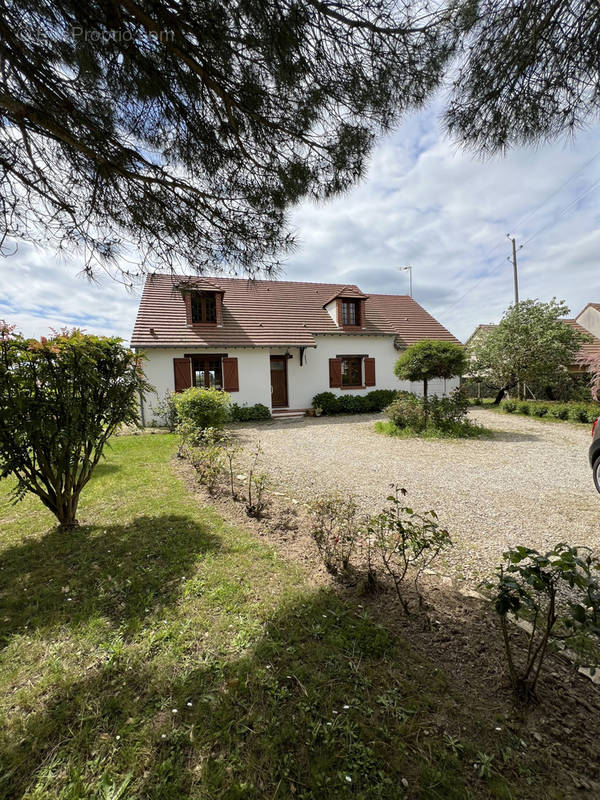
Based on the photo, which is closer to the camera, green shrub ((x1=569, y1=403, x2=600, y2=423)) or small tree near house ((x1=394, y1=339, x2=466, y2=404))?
small tree near house ((x1=394, y1=339, x2=466, y2=404))

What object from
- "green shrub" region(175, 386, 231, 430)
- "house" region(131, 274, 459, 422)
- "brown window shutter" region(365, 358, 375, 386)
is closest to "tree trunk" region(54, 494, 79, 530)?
"green shrub" region(175, 386, 231, 430)

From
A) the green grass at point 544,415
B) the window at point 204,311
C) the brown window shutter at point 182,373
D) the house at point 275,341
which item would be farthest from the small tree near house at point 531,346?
the brown window shutter at point 182,373

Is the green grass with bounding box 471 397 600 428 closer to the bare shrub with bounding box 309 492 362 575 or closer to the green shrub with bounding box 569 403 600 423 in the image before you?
the green shrub with bounding box 569 403 600 423

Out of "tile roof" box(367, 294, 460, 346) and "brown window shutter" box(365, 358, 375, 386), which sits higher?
"tile roof" box(367, 294, 460, 346)

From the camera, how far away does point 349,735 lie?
1556mm

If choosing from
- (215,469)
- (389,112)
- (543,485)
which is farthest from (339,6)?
(543,485)

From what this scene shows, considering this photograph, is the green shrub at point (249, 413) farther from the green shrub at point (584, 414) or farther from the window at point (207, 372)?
the green shrub at point (584, 414)

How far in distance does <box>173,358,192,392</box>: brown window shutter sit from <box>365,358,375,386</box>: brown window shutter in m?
7.56

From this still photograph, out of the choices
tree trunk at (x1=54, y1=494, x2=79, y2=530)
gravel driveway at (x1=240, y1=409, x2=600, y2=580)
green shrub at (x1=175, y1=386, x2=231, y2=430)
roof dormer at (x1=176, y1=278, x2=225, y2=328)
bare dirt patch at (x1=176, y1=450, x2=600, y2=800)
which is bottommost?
bare dirt patch at (x1=176, y1=450, x2=600, y2=800)

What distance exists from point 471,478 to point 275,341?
938 centimetres

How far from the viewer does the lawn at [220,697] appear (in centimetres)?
140

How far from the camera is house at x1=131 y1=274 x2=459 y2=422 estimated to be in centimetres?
1229

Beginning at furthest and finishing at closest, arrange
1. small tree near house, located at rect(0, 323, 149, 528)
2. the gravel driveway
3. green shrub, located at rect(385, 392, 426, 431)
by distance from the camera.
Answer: green shrub, located at rect(385, 392, 426, 431), the gravel driveway, small tree near house, located at rect(0, 323, 149, 528)

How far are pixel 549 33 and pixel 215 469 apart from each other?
5.08 metres
